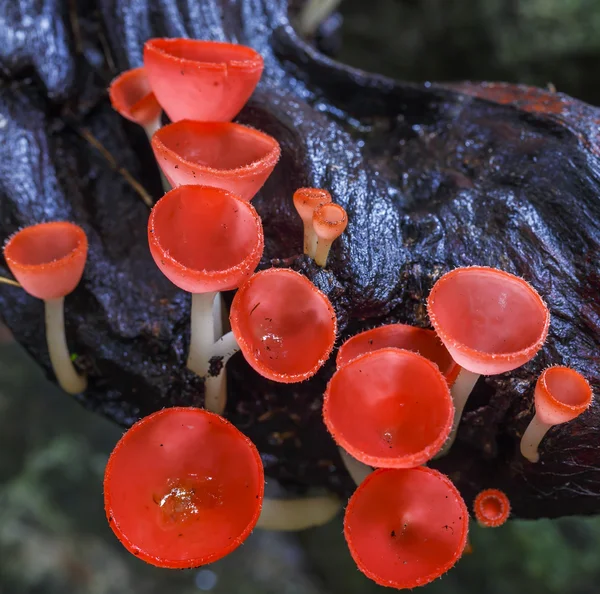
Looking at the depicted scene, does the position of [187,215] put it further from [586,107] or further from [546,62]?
[546,62]

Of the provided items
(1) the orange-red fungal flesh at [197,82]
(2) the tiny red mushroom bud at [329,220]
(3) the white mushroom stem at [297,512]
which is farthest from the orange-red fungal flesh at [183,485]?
(1) the orange-red fungal flesh at [197,82]

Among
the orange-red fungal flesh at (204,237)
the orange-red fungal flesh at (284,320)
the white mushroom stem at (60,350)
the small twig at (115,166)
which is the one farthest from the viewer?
the small twig at (115,166)

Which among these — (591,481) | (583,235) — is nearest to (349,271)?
(583,235)

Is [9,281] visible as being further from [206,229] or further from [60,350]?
[206,229]

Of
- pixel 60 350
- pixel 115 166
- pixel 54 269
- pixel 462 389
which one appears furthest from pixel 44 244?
pixel 462 389

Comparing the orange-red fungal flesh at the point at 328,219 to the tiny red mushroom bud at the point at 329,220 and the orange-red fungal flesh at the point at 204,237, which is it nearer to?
the tiny red mushroom bud at the point at 329,220
